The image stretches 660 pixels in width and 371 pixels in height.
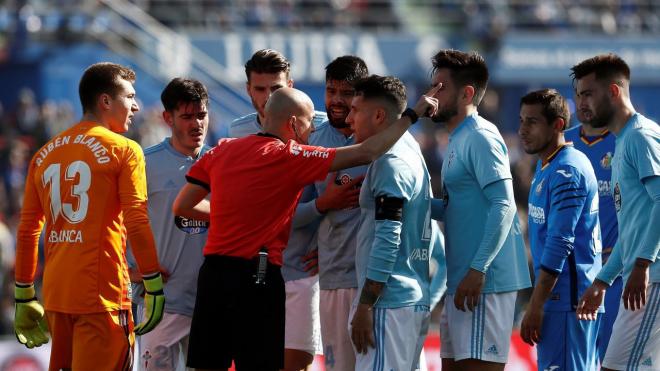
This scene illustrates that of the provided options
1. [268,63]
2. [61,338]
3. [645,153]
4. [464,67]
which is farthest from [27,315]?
[645,153]

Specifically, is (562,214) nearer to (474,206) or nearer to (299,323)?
(474,206)

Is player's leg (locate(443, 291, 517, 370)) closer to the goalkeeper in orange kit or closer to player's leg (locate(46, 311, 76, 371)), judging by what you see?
the goalkeeper in orange kit

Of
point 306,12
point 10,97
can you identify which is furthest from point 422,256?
point 306,12

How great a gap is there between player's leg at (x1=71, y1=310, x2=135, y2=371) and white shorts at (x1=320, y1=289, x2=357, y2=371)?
1.40m

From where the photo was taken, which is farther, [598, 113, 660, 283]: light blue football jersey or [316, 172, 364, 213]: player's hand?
[316, 172, 364, 213]: player's hand

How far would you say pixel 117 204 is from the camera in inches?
251

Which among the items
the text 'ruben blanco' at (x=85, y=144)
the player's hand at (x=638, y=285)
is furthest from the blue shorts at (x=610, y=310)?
the text 'ruben blanco' at (x=85, y=144)

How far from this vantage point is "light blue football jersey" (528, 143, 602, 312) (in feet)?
22.4

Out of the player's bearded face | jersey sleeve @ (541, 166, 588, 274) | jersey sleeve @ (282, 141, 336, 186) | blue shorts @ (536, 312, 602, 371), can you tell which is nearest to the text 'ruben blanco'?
jersey sleeve @ (282, 141, 336, 186)

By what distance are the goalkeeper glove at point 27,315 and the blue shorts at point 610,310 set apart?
379 cm

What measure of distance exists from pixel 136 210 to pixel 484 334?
2080mm

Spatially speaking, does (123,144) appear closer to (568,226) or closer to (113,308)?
(113,308)

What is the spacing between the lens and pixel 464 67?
6.67 meters

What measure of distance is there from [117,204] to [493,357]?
230 centimetres
